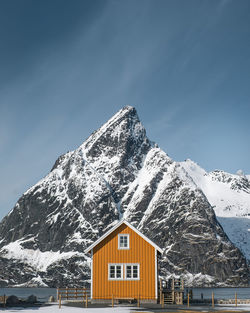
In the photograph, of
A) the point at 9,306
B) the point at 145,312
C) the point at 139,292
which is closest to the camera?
the point at 145,312

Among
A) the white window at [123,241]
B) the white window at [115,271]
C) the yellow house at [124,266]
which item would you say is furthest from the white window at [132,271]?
the white window at [123,241]

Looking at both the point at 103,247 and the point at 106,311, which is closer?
the point at 106,311

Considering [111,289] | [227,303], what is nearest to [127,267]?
[111,289]

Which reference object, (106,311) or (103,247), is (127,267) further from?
(106,311)

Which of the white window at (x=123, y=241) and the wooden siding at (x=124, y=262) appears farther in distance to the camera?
the white window at (x=123, y=241)

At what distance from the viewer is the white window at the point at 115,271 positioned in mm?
60875

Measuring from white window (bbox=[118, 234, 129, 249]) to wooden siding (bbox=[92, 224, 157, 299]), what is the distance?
0.39 meters

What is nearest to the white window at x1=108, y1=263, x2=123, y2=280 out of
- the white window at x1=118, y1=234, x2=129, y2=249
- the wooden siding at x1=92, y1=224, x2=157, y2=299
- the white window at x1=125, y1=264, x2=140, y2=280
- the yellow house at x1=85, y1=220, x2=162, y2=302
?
Result: the yellow house at x1=85, y1=220, x2=162, y2=302

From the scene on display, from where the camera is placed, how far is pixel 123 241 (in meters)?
61.9

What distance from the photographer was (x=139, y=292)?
198 ft

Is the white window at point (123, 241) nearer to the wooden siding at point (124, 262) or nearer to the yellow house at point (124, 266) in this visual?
the yellow house at point (124, 266)

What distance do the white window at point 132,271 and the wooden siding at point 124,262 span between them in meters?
0.40

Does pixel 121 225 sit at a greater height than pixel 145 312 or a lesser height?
greater

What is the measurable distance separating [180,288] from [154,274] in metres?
4.94
